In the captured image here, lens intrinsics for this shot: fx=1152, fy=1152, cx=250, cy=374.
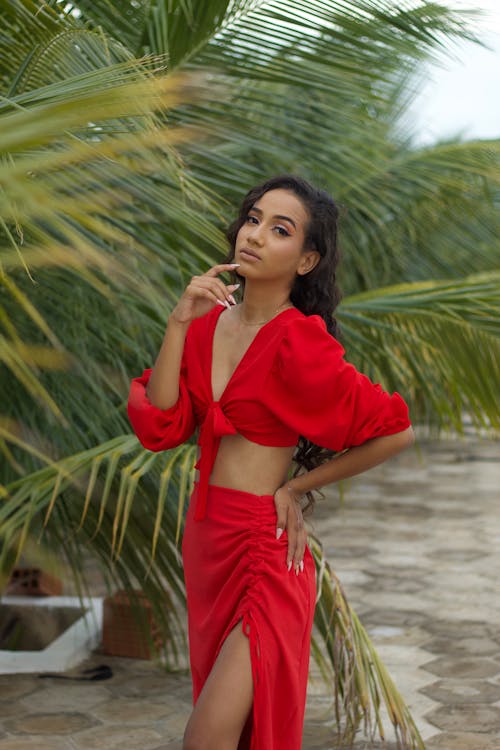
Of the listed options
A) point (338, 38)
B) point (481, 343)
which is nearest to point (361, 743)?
point (481, 343)

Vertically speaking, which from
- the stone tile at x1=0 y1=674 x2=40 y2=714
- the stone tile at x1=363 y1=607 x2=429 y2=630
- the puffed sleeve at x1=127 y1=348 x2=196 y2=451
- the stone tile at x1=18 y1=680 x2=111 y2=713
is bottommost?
the stone tile at x1=363 y1=607 x2=429 y2=630

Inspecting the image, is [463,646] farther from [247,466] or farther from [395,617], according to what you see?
[247,466]

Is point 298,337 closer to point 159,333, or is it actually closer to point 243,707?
point 243,707

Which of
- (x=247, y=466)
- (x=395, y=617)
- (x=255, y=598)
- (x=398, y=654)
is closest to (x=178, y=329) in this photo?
(x=247, y=466)

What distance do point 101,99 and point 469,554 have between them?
19.9 feet

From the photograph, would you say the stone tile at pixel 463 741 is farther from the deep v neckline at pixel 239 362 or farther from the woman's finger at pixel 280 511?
the deep v neckline at pixel 239 362

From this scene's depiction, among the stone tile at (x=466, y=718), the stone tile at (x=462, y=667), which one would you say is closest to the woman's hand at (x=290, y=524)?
the stone tile at (x=466, y=718)

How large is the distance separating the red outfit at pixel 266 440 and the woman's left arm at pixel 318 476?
2 centimetres

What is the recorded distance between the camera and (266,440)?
7.59 feet

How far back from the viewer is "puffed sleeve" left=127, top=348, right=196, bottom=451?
2293 mm

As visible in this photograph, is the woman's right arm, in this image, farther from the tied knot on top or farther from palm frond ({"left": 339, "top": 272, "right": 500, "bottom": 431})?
palm frond ({"left": 339, "top": 272, "right": 500, "bottom": 431})

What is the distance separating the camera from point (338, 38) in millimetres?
3686

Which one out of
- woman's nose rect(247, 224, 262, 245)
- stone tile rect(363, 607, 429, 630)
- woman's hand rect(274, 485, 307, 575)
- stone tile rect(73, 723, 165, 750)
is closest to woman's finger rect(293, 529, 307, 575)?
woman's hand rect(274, 485, 307, 575)

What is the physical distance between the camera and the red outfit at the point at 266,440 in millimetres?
2238
